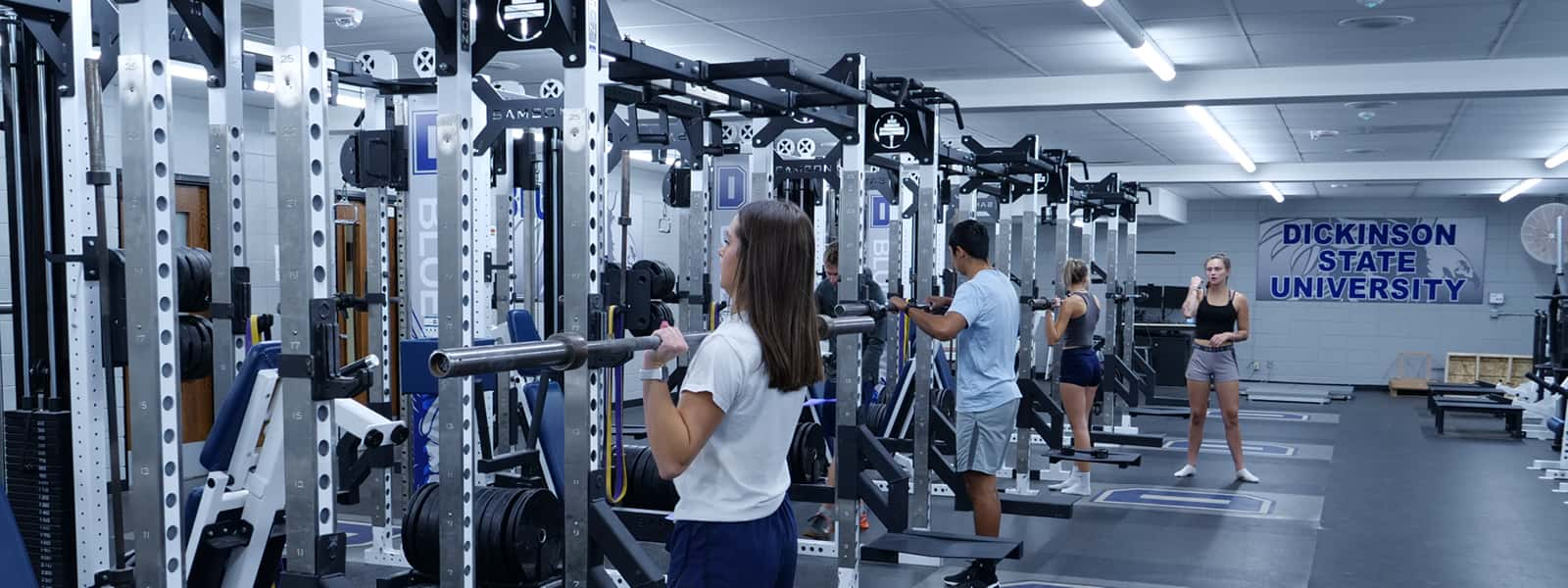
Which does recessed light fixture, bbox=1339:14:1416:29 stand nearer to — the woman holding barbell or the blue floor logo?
the blue floor logo

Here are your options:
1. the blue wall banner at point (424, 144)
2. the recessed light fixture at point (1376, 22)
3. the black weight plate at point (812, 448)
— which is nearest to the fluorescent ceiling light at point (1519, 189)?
the recessed light fixture at point (1376, 22)

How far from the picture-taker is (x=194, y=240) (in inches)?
303

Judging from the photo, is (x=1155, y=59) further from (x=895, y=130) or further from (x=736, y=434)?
(x=736, y=434)

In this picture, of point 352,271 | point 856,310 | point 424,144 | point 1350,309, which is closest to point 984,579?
point 856,310

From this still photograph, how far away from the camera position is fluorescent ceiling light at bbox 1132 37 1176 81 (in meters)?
6.74

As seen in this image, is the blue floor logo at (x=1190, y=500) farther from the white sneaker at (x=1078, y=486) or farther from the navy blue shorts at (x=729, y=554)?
the navy blue shorts at (x=729, y=554)

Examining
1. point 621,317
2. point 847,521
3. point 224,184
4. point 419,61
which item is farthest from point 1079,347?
point 224,184

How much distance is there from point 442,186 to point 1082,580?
354 cm

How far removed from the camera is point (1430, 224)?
53.5 feet

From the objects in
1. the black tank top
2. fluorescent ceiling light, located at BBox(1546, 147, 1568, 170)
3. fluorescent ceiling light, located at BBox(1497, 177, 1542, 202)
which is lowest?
the black tank top

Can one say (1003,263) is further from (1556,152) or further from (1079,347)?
(1556,152)

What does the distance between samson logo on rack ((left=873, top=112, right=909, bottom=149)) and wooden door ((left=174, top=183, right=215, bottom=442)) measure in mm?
4888

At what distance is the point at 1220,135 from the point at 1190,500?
446cm

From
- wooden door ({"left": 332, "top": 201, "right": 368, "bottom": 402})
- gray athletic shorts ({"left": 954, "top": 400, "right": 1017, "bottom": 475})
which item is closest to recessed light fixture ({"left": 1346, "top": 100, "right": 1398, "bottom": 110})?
gray athletic shorts ({"left": 954, "top": 400, "right": 1017, "bottom": 475})
